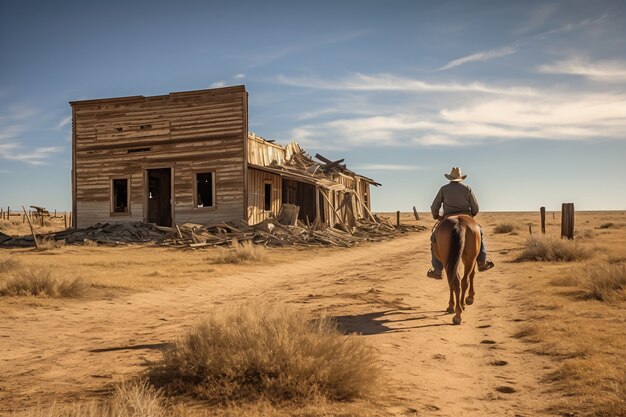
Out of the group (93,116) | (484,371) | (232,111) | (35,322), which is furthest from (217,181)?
(484,371)

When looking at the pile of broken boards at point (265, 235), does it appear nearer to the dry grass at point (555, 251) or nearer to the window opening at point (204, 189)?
the window opening at point (204, 189)

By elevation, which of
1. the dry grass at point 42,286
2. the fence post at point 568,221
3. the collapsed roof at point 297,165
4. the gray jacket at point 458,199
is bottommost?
the dry grass at point 42,286

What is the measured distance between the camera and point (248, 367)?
4.00 m

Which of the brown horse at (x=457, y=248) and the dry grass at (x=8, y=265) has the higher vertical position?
the brown horse at (x=457, y=248)

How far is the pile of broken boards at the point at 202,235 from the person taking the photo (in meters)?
20.6

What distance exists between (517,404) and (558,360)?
1380 mm

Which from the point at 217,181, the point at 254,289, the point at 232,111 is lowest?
the point at 254,289

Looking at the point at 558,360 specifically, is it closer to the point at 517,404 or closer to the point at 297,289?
the point at 517,404

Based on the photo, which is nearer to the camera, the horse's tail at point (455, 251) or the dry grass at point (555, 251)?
the horse's tail at point (455, 251)

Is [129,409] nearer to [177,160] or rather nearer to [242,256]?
[242,256]

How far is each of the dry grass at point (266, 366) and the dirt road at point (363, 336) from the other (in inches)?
14.9

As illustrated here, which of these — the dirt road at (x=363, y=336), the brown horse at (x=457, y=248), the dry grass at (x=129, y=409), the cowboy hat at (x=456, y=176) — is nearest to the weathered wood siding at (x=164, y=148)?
the dirt road at (x=363, y=336)

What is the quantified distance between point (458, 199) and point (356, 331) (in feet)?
8.99

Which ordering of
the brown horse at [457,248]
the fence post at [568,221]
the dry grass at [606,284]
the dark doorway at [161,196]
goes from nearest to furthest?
the brown horse at [457,248] → the dry grass at [606,284] → the fence post at [568,221] → the dark doorway at [161,196]
